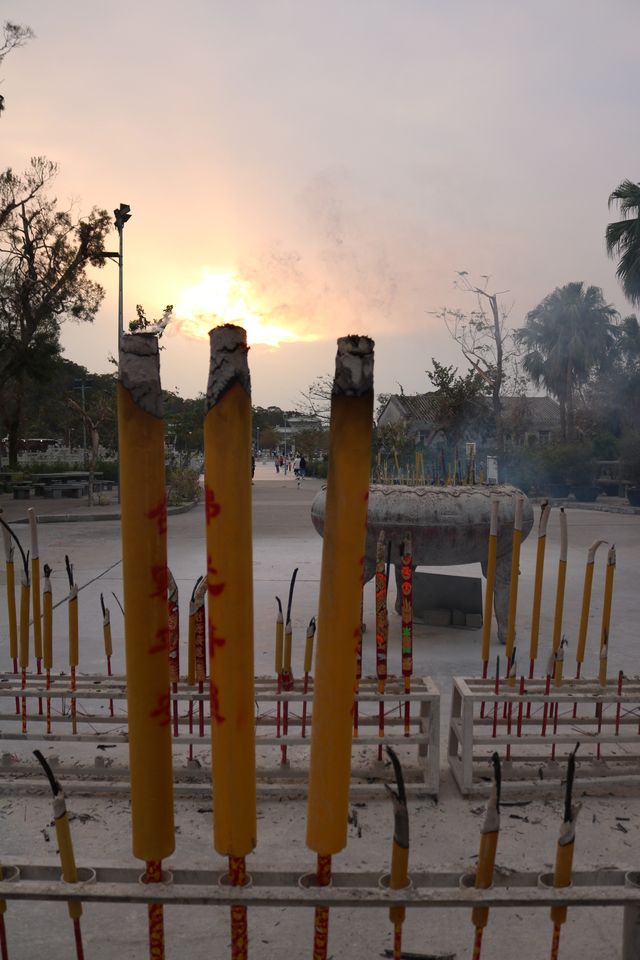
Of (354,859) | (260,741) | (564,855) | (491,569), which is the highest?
(491,569)

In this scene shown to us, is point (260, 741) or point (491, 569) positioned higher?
point (491, 569)

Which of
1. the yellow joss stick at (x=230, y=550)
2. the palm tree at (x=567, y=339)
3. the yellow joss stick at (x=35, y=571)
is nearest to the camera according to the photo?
the yellow joss stick at (x=230, y=550)

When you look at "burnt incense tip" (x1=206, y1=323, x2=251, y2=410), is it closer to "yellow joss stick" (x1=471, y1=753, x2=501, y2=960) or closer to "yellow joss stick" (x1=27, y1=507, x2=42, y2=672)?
"yellow joss stick" (x1=471, y1=753, x2=501, y2=960)

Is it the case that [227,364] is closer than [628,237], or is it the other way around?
[227,364]

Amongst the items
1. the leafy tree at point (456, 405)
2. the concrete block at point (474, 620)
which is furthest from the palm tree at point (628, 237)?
the concrete block at point (474, 620)

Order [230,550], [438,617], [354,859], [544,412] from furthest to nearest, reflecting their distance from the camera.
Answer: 1. [544,412]
2. [438,617]
3. [354,859]
4. [230,550]

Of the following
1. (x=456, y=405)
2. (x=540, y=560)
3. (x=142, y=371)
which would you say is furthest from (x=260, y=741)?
(x=456, y=405)

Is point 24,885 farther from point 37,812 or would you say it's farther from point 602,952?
point 37,812

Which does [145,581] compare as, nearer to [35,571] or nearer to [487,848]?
[487,848]

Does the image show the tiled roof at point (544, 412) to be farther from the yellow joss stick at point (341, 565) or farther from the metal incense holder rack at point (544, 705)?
the yellow joss stick at point (341, 565)

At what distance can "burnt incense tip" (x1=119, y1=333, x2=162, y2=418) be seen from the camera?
2.97 ft

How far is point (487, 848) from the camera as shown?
1.09m

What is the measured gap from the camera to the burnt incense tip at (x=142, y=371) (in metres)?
0.91

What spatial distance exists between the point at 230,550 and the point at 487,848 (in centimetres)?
60
